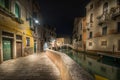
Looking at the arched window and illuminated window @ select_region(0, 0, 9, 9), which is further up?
the arched window

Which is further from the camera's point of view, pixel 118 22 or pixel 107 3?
pixel 107 3

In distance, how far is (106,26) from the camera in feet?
59.9

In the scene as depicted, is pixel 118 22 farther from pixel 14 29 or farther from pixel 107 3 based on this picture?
pixel 14 29

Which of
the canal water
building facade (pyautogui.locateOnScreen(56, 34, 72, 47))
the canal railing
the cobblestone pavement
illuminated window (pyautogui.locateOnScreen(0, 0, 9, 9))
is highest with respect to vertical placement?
illuminated window (pyautogui.locateOnScreen(0, 0, 9, 9))

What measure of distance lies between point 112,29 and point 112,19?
1.73 m

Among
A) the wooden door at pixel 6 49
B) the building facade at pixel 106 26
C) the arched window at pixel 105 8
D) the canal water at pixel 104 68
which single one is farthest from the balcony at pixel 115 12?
the wooden door at pixel 6 49

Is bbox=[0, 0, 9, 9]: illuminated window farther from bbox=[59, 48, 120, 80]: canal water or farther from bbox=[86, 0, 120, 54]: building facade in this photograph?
bbox=[86, 0, 120, 54]: building facade

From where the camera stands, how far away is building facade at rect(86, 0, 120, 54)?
1575 centimetres

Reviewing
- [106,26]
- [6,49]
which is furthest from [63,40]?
[6,49]

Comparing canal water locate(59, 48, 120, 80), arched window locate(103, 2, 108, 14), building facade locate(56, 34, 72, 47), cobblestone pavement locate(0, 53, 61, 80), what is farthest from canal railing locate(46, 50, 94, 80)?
building facade locate(56, 34, 72, 47)

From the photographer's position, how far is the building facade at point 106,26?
1575 centimetres

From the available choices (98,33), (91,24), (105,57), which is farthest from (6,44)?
(91,24)

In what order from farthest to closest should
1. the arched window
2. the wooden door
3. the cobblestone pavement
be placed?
the arched window, the wooden door, the cobblestone pavement

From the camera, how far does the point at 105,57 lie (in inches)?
672
